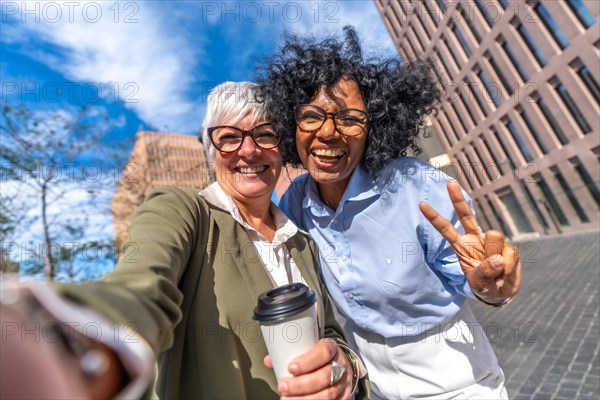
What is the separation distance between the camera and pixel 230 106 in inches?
74.5

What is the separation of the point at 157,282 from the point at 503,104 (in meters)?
24.9

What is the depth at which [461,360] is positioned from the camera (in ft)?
6.23

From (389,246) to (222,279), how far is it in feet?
2.99

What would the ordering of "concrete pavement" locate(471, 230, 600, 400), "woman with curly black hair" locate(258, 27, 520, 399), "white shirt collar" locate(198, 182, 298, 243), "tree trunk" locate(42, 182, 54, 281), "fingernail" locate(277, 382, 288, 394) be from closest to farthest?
1. "fingernail" locate(277, 382, 288, 394)
2. "white shirt collar" locate(198, 182, 298, 243)
3. "woman with curly black hair" locate(258, 27, 520, 399)
4. "concrete pavement" locate(471, 230, 600, 400)
5. "tree trunk" locate(42, 182, 54, 281)

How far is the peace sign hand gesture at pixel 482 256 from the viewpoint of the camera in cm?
154

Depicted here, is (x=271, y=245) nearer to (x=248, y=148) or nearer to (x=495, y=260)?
(x=248, y=148)

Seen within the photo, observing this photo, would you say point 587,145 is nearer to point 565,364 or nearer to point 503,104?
point 503,104

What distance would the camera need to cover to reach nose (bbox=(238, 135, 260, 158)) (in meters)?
1.89

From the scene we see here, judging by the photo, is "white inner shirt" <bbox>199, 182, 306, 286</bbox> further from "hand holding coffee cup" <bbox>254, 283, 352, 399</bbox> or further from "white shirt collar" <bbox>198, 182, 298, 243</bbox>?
"hand holding coffee cup" <bbox>254, 283, 352, 399</bbox>

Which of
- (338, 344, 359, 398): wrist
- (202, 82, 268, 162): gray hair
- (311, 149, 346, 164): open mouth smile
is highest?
(202, 82, 268, 162): gray hair

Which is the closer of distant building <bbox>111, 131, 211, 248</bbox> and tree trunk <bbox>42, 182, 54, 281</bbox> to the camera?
tree trunk <bbox>42, 182, 54, 281</bbox>

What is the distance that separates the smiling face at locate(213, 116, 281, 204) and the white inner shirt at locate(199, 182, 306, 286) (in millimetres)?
110

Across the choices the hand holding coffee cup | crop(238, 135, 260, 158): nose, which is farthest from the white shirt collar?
the hand holding coffee cup

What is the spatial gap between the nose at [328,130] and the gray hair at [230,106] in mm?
346
